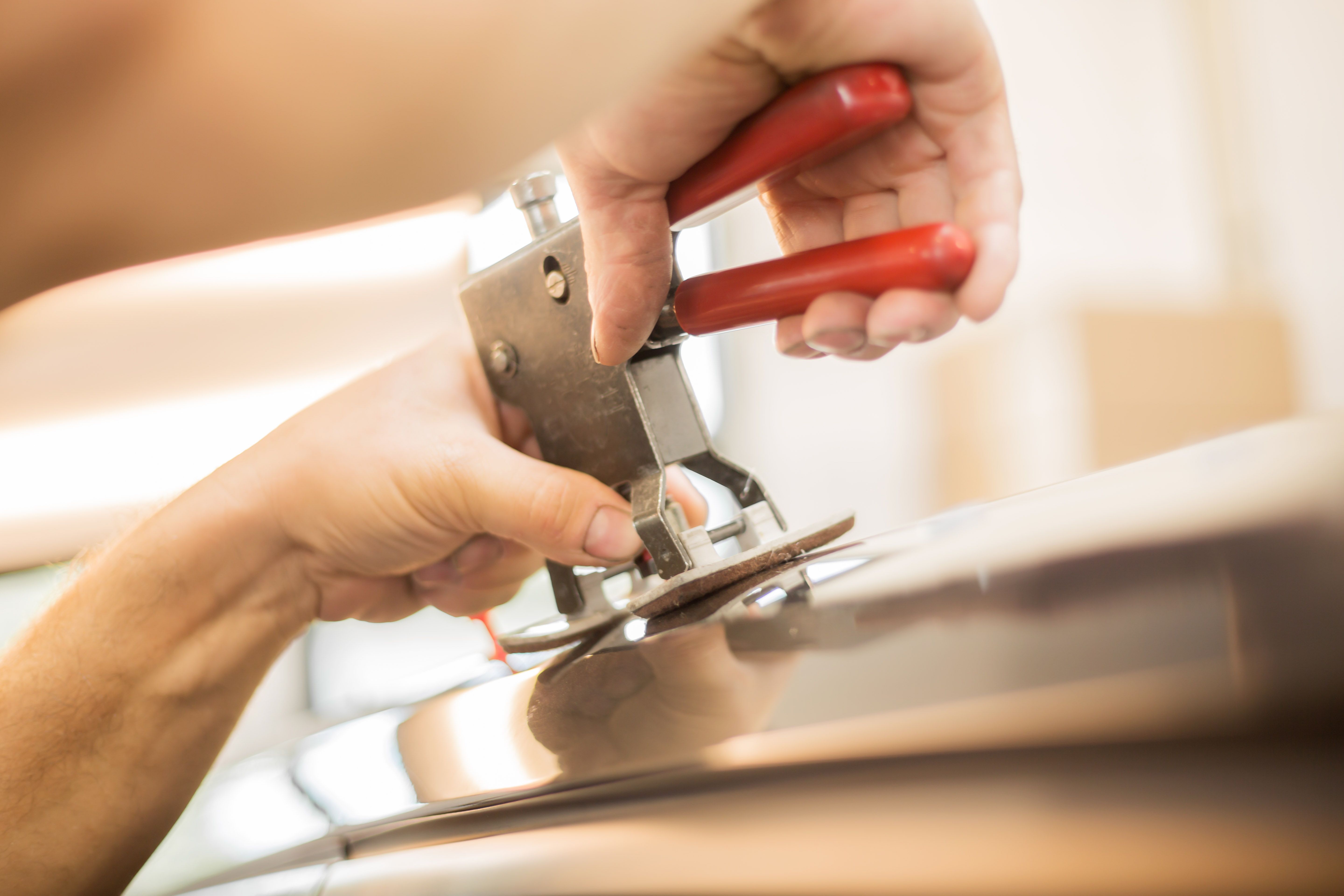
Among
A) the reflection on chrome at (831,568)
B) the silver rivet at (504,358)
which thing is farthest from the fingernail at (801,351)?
the silver rivet at (504,358)

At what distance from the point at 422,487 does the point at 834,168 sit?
1.19 ft

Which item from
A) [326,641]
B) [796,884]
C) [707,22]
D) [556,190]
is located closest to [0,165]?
[707,22]

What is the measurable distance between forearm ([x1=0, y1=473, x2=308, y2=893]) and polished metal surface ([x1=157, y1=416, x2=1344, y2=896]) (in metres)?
0.24

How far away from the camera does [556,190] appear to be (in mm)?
593

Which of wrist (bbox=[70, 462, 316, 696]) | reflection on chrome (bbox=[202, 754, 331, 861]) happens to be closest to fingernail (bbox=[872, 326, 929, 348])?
reflection on chrome (bbox=[202, 754, 331, 861])

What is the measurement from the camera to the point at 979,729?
0.23 m

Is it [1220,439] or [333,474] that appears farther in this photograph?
[333,474]

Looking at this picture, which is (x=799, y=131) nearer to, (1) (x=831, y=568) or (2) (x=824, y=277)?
(2) (x=824, y=277)

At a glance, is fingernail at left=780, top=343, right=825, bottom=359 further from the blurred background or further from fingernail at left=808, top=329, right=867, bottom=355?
the blurred background

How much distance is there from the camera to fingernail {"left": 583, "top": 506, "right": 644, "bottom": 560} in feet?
1.83

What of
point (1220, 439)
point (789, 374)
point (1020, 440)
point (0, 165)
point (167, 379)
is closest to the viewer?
point (0, 165)

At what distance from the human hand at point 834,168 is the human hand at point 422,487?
0.12 meters

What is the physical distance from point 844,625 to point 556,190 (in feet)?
1.25

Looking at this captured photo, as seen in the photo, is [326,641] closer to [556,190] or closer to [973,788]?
[556,190]
